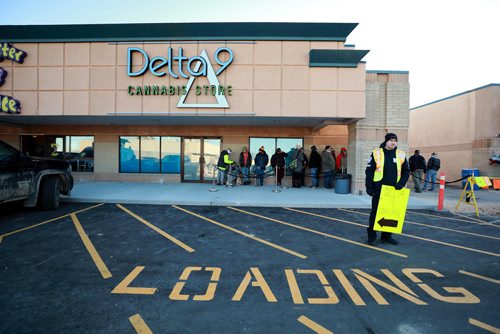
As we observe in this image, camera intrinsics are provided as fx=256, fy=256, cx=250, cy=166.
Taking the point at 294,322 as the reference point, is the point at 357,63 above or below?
above

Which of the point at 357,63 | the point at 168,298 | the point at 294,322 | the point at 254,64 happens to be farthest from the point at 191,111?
the point at 294,322

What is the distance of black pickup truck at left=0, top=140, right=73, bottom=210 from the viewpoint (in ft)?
21.1

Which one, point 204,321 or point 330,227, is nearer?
point 204,321

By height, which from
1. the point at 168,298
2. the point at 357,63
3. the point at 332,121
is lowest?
the point at 168,298

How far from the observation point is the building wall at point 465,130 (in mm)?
15727

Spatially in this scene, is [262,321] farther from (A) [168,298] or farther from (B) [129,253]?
(B) [129,253]

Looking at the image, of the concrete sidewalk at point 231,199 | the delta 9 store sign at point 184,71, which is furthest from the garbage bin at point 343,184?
the delta 9 store sign at point 184,71

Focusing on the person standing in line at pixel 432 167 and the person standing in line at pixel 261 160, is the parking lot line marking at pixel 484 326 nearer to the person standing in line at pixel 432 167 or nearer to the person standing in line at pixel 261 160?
the person standing in line at pixel 261 160

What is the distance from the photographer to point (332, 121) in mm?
12438

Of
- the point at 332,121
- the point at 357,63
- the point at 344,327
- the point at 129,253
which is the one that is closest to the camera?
the point at 344,327

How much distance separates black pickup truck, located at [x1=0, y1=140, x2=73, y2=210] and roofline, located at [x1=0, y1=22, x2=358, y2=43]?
683 cm

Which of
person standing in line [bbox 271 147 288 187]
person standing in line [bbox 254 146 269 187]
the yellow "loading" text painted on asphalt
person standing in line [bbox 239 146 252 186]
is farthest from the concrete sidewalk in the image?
the yellow "loading" text painted on asphalt

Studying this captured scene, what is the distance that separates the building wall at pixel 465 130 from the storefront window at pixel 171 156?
1745cm

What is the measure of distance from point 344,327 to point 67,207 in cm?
911
